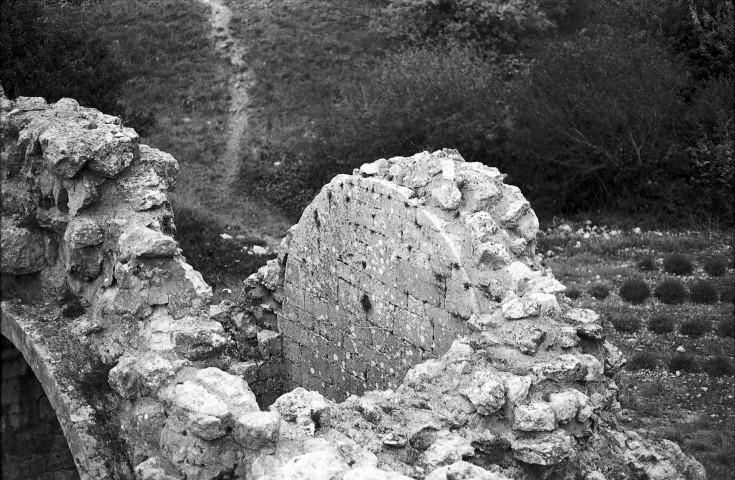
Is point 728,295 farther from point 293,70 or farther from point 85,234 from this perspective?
point 293,70

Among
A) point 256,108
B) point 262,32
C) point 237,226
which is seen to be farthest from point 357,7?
point 237,226

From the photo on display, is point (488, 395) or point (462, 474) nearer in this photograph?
point (462, 474)

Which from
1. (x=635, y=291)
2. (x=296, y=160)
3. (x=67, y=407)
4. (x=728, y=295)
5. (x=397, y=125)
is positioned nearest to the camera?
(x=67, y=407)

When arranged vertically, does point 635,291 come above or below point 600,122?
below

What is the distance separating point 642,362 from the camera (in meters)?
13.5

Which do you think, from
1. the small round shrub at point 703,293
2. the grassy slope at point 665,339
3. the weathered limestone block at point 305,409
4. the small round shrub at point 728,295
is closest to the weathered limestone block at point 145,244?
the weathered limestone block at point 305,409

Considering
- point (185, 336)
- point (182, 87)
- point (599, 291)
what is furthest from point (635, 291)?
point (182, 87)

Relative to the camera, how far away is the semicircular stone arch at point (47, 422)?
311 inches

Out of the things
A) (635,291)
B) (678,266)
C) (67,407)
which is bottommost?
(678,266)

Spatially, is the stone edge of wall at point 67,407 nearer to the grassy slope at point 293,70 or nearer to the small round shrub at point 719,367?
the small round shrub at point 719,367

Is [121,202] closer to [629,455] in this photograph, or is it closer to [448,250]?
[448,250]

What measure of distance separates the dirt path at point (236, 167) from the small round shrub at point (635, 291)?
722 cm

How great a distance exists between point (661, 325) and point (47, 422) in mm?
8455

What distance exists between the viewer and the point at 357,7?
2750cm
